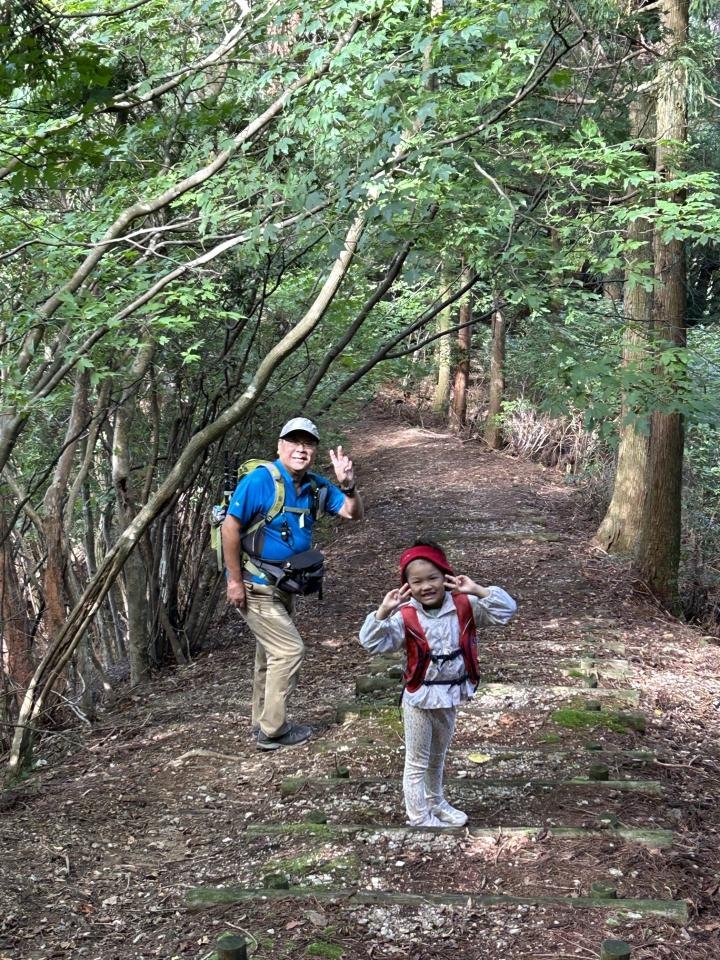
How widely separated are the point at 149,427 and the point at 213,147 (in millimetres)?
3040

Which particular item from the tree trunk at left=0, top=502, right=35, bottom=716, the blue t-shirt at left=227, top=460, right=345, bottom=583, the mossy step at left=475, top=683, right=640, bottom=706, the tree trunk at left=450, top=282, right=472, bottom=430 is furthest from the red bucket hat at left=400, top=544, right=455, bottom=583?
the tree trunk at left=450, top=282, right=472, bottom=430

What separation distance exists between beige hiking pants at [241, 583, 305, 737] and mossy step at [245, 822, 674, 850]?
121 centimetres

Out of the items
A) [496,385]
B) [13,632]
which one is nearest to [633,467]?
[13,632]

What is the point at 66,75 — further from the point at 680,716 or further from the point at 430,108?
the point at 680,716

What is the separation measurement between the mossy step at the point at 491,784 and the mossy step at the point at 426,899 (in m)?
1.06

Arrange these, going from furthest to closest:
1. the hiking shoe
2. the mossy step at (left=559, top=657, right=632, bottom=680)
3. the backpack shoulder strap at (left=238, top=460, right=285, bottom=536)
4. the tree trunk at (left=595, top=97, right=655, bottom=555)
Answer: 1. the tree trunk at (left=595, top=97, right=655, bottom=555)
2. the mossy step at (left=559, top=657, right=632, bottom=680)
3. the hiking shoe
4. the backpack shoulder strap at (left=238, top=460, right=285, bottom=536)

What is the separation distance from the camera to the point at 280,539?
17.2 ft

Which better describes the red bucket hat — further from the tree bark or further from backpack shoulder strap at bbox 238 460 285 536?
the tree bark

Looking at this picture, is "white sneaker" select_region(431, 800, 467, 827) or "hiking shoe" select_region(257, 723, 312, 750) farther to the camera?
"hiking shoe" select_region(257, 723, 312, 750)

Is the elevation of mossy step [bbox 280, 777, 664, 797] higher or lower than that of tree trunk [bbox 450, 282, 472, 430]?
lower

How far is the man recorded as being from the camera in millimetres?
5090

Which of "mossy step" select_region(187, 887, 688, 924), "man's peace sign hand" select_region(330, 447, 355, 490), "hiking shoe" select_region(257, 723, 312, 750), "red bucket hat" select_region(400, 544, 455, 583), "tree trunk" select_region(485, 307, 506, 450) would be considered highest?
"tree trunk" select_region(485, 307, 506, 450)

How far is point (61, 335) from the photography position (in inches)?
245

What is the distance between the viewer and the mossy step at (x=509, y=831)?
377 cm
